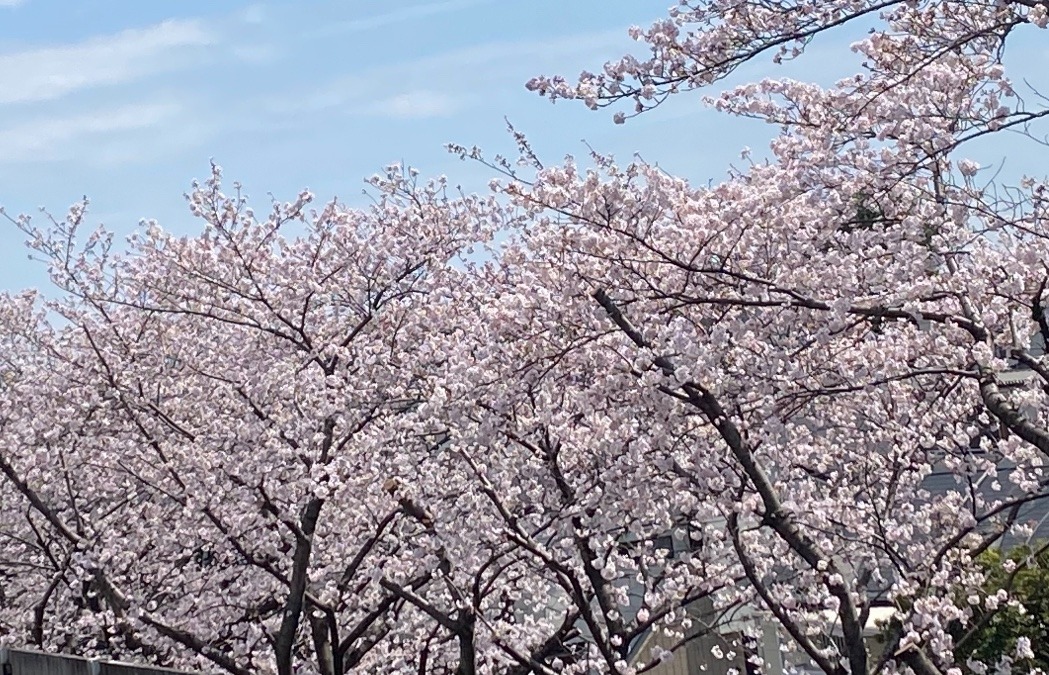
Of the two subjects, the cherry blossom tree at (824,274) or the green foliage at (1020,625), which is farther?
the green foliage at (1020,625)

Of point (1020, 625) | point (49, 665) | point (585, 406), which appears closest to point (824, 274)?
point (585, 406)

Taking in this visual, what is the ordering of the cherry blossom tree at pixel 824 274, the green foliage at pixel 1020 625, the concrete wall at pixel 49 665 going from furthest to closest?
the green foliage at pixel 1020 625, the concrete wall at pixel 49 665, the cherry blossom tree at pixel 824 274

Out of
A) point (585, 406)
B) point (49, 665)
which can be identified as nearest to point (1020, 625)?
point (585, 406)

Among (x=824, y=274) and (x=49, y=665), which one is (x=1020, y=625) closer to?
(x=824, y=274)

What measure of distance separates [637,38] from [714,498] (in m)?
2.57

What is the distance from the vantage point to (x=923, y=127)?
544cm

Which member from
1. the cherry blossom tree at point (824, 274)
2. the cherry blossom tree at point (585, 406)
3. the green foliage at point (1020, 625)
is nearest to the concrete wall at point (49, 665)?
the cherry blossom tree at point (585, 406)

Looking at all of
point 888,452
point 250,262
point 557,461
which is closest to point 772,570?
point 888,452

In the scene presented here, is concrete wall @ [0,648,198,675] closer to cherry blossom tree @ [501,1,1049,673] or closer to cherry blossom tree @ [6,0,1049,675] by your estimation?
cherry blossom tree @ [6,0,1049,675]

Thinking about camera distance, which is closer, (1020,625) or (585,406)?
(585,406)

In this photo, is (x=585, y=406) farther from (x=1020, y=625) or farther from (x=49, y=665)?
(x=1020, y=625)

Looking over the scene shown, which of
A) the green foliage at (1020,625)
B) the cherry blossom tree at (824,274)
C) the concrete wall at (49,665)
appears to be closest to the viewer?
the cherry blossom tree at (824,274)

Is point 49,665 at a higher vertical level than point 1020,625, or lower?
higher

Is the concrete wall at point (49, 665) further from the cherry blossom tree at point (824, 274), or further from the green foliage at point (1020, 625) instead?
the green foliage at point (1020, 625)
